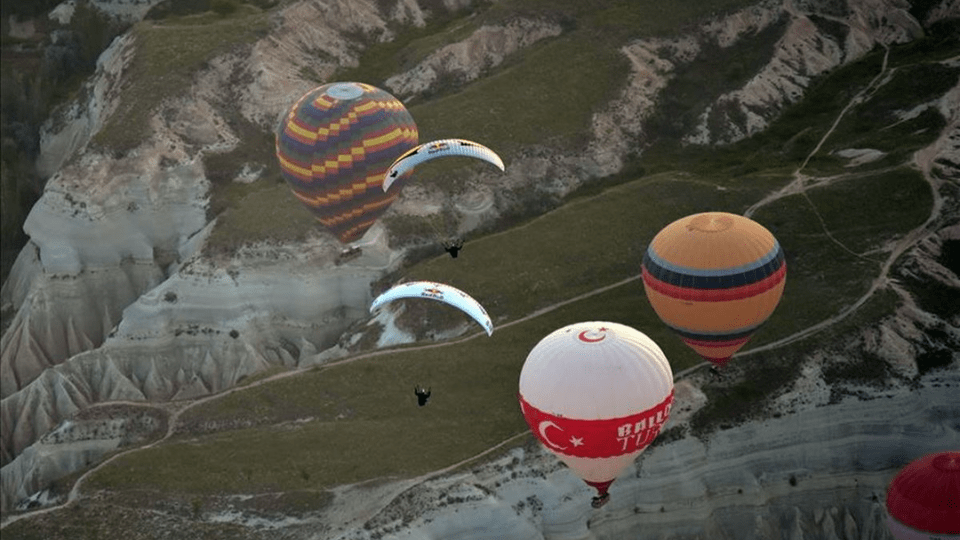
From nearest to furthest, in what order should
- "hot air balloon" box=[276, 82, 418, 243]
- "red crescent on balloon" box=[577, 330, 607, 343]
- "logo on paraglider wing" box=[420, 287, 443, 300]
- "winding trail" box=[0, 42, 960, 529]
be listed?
"red crescent on balloon" box=[577, 330, 607, 343], "logo on paraglider wing" box=[420, 287, 443, 300], "winding trail" box=[0, 42, 960, 529], "hot air balloon" box=[276, 82, 418, 243]

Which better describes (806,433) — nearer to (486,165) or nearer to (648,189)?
(648,189)

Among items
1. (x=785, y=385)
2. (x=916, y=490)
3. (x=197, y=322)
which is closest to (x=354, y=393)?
(x=197, y=322)

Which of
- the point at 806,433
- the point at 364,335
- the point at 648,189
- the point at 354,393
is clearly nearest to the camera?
the point at 806,433

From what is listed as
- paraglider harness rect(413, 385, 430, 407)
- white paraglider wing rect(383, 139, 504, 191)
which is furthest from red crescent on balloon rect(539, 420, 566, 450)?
white paraglider wing rect(383, 139, 504, 191)

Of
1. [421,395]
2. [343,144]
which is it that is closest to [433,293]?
[421,395]

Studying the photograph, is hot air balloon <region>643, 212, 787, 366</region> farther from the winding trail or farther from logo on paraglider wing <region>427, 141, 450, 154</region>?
logo on paraglider wing <region>427, 141, 450, 154</region>

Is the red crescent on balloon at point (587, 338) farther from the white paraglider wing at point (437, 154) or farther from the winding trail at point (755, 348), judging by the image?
the white paraglider wing at point (437, 154)

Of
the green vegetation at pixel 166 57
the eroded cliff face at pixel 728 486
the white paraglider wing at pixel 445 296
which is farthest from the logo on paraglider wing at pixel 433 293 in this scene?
the green vegetation at pixel 166 57
